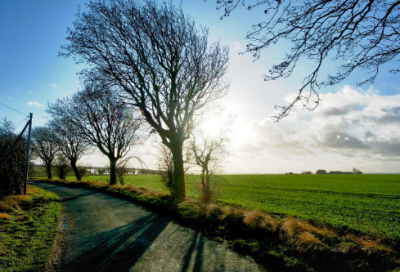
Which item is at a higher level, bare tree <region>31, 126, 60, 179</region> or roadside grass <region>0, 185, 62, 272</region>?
bare tree <region>31, 126, 60, 179</region>

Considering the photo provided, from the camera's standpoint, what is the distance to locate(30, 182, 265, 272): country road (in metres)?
4.34

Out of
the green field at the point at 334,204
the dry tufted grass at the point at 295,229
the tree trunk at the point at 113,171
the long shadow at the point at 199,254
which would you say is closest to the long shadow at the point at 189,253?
the long shadow at the point at 199,254

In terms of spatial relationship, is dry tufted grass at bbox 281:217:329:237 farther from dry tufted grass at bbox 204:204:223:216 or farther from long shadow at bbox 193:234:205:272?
dry tufted grass at bbox 204:204:223:216

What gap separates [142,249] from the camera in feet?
17.1

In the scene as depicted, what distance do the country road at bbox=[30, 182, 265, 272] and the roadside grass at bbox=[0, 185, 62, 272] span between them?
0.48 m

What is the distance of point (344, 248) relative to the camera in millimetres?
4301

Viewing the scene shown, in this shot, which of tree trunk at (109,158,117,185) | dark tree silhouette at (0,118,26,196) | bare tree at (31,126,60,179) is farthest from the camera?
bare tree at (31,126,60,179)

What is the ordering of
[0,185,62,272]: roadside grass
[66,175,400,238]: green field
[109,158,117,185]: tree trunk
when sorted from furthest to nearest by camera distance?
[109,158,117,185]: tree trunk → [66,175,400,238]: green field → [0,185,62,272]: roadside grass

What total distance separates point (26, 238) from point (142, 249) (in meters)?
3.84

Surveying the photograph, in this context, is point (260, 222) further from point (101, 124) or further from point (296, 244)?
point (101, 124)

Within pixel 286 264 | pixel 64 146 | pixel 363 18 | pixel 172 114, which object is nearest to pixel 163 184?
pixel 172 114

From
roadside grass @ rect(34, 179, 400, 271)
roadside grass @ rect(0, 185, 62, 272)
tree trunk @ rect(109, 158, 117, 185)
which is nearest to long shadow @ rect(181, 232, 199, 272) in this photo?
roadside grass @ rect(34, 179, 400, 271)

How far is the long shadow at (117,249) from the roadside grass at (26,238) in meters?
0.78

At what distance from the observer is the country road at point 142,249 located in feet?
14.2
